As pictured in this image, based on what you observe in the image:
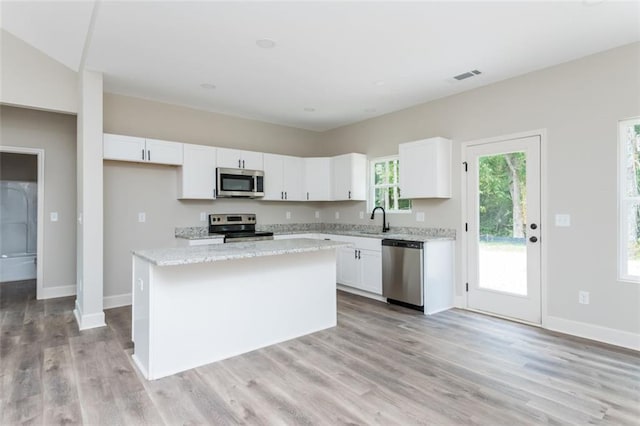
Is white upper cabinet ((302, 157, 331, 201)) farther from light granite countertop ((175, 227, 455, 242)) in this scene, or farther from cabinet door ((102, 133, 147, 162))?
cabinet door ((102, 133, 147, 162))

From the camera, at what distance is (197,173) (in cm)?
480

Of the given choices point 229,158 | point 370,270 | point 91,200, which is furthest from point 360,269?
point 91,200

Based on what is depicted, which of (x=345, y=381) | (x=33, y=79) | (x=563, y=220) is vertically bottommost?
(x=345, y=381)

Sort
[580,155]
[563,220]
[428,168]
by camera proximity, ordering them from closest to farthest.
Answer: [580,155] → [563,220] → [428,168]

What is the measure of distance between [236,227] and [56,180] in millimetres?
2592

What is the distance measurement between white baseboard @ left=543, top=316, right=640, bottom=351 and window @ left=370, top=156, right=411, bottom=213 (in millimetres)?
2199

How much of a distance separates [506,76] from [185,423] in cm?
436

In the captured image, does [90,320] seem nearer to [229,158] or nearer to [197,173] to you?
[197,173]

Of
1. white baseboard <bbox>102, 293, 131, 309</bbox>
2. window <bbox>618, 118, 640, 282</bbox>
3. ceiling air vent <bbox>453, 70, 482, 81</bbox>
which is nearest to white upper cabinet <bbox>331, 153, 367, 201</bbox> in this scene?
ceiling air vent <bbox>453, 70, 482, 81</bbox>

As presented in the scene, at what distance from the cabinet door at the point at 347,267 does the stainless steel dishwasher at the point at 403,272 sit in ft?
1.96

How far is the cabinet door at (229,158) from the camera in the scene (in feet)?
16.4

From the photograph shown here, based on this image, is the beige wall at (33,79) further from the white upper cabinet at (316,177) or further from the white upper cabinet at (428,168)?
the white upper cabinet at (428,168)

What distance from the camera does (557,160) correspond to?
139 inches

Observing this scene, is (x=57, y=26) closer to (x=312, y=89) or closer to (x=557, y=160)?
(x=312, y=89)
